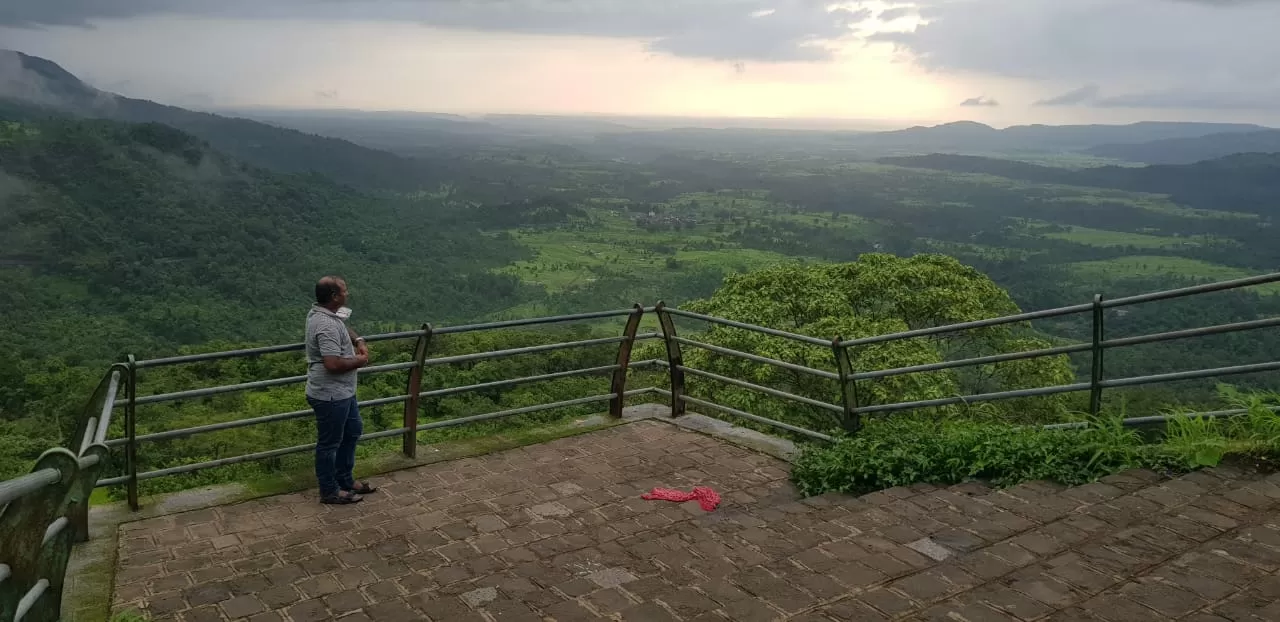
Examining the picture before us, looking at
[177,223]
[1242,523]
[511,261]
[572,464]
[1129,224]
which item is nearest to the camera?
[1242,523]

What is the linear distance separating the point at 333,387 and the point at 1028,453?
3979 mm

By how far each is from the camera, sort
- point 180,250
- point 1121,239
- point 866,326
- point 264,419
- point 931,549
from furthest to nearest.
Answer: point 1121,239 → point 180,250 → point 866,326 → point 264,419 → point 931,549

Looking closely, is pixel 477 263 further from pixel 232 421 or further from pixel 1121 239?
pixel 232 421

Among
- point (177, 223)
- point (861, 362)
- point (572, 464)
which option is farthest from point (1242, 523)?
point (177, 223)

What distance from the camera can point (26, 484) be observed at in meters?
2.34

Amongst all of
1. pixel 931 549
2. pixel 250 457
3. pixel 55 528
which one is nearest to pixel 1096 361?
pixel 931 549

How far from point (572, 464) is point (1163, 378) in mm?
3547

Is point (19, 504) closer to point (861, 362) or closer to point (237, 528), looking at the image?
point (237, 528)

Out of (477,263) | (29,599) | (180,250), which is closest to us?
(29,599)

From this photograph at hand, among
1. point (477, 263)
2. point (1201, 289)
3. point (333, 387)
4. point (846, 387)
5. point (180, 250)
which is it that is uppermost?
point (1201, 289)

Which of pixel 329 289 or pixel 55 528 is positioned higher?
pixel 329 289

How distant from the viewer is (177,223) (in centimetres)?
9819

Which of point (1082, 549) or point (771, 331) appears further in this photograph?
point (771, 331)

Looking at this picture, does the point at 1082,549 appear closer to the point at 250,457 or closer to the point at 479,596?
the point at 479,596
